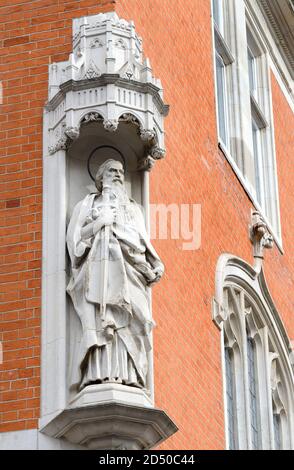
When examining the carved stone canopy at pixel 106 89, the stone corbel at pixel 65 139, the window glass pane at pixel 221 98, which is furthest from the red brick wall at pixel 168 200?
the window glass pane at pixel 221 98

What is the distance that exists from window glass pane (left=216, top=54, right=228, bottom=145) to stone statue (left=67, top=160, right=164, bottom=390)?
5779 mm

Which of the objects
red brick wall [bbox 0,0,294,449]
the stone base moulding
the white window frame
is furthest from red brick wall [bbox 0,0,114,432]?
the white window frame

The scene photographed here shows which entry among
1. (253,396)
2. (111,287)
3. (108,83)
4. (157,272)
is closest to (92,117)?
(108,83)

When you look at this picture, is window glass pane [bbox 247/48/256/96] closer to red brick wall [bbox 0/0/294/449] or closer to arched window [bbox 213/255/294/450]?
red brick wall [bbox 0/0/294/449]

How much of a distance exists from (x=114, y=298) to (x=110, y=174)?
117 cm

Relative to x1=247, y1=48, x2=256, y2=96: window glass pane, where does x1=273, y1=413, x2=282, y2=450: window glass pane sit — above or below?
below

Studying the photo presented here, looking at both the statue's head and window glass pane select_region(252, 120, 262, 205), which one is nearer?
the statue's head

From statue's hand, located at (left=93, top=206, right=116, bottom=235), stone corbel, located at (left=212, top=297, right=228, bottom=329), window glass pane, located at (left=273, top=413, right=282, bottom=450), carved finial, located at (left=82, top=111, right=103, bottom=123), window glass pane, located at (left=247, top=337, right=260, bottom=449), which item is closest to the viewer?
statue's hand, located at (left=93, top=206, right=116, bottom=235)

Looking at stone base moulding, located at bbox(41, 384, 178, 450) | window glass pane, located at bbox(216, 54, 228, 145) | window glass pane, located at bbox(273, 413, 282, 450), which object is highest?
window glass pane, located at bbox(216, 54, 228, 145)

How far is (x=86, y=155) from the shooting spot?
1332cm

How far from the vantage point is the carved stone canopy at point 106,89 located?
1302 centimetres

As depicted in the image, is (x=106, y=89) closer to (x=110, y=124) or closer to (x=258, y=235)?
(x=110, y=124)

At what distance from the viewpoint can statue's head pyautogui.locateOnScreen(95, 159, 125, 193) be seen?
13.0 metres
